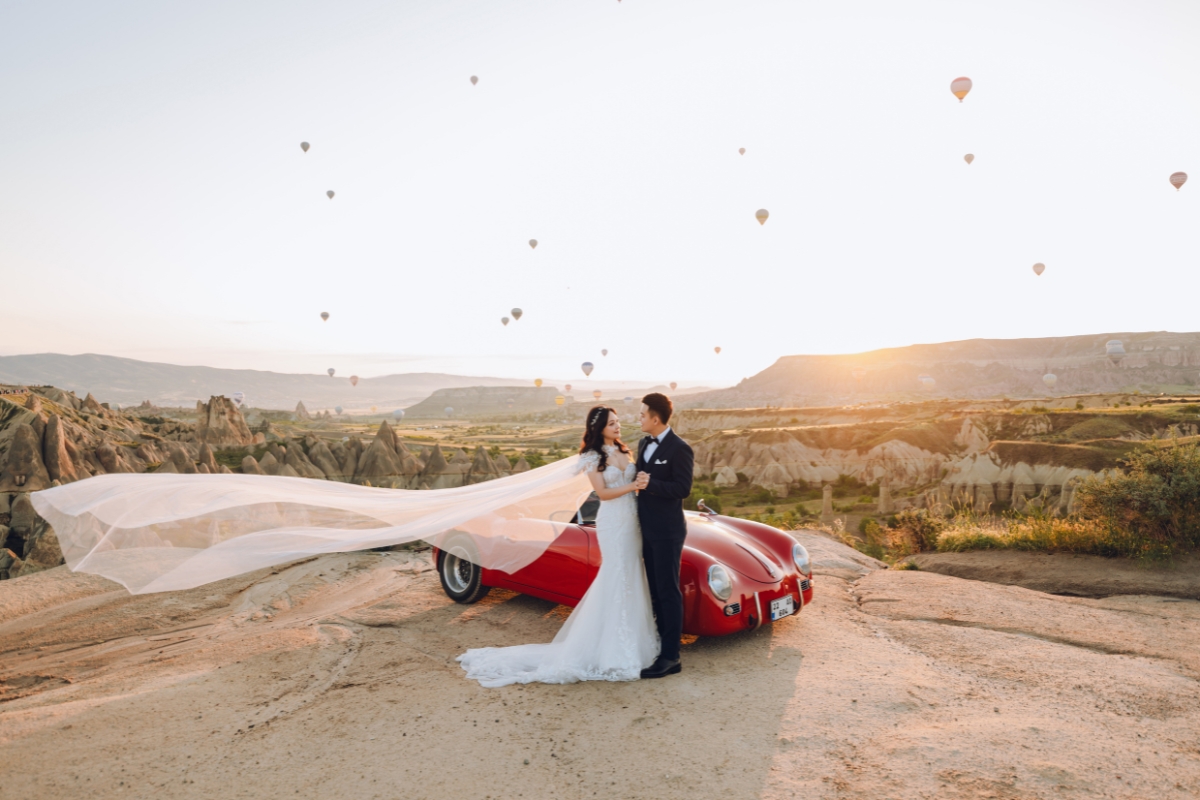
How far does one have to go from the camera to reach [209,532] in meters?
6.37

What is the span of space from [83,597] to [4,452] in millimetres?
16020

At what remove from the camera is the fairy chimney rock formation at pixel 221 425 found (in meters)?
39.6

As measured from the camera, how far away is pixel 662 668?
5.16 meters

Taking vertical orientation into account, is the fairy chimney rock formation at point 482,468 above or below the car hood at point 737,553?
below

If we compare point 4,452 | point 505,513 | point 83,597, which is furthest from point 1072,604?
point 4,452

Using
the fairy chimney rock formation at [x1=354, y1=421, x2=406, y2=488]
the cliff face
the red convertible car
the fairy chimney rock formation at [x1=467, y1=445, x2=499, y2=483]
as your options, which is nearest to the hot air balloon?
the cliff face

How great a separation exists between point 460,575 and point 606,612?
2.66 m

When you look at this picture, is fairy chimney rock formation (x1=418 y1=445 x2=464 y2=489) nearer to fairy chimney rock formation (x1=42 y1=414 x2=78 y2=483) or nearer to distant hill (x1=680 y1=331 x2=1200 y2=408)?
fairy chimney rock formation (x1=42 y1=414 x2=78 y2=483)

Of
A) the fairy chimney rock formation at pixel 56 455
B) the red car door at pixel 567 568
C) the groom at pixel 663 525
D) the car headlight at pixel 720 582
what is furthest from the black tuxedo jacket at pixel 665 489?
the fairy chimney rock formation at pixel 56 455

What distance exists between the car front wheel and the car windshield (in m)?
1.30

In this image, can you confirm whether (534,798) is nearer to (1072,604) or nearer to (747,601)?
(747,601)

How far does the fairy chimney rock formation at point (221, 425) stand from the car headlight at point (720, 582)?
3878 cm

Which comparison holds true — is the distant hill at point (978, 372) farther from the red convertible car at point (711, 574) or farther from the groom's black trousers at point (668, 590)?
the groom's black trousers at point (668, 590)

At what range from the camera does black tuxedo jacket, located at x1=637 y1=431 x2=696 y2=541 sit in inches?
200
